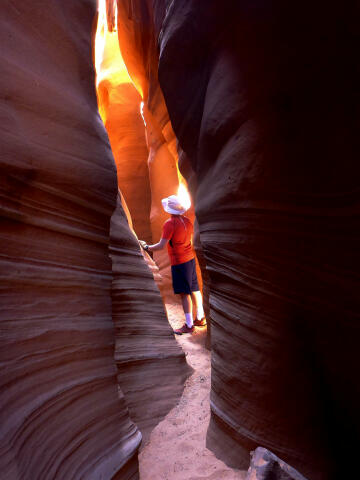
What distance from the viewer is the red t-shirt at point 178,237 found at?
4.18 meters

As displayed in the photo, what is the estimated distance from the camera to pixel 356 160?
1.48m

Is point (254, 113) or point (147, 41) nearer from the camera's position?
point (254, 113)

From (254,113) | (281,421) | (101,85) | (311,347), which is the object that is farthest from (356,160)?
(101,85)

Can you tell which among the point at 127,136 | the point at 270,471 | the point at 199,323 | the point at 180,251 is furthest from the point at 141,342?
the point at 127,136

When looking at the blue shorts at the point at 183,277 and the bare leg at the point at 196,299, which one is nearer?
the blue shorts at the point at 183,277

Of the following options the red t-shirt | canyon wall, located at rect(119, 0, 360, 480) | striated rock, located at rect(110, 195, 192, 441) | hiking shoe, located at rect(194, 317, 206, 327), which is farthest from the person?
canyon wall, located at rect(119, 0, 360, 480)

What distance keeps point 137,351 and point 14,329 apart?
1500 millimetres

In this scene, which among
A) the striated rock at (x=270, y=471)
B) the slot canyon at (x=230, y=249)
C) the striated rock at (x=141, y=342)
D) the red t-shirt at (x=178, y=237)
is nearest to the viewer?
the striated rock at (x=270, y=471)

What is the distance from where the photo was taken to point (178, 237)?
424 cm

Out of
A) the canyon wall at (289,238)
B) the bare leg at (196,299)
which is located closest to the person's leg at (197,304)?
the bare leg at (196,299)

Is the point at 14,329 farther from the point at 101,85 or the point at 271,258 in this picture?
the point at 101,85

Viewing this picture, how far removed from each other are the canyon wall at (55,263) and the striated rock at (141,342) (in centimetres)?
14

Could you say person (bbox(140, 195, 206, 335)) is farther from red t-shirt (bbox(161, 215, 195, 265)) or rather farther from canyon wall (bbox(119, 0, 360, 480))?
canyon wall (bbox(119, 0, 360, 480))

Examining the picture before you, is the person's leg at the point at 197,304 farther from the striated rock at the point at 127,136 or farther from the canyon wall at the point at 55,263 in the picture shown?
the striated rock at the point at 127,136
